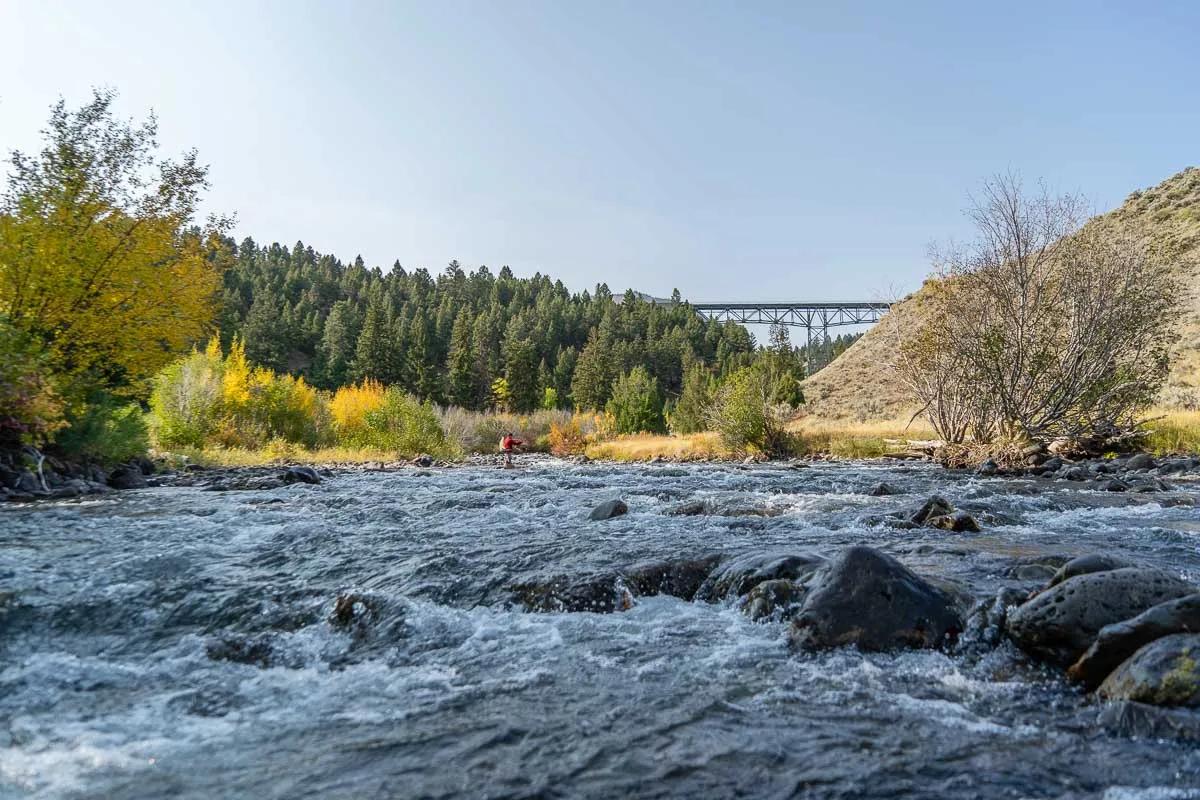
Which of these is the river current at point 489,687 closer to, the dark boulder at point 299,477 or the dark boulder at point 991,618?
the dark boulder at point 991,618

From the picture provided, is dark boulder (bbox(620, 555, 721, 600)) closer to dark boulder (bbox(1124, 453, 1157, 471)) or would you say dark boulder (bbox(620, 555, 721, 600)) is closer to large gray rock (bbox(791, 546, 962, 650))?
large gray rock (bbox(791, 546, 962, 650))

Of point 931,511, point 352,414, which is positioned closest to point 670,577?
point 931,511

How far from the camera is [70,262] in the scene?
13.6 meters

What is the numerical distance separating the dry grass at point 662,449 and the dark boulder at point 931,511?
17.5 metres

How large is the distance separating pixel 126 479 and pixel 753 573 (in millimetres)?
13600

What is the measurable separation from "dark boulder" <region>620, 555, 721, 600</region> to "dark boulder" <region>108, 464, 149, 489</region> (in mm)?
12310

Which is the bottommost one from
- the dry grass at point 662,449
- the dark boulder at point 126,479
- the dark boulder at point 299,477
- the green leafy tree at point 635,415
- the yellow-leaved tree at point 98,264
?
the dry grass at point 662,449

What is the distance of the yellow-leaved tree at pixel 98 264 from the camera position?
13.3m

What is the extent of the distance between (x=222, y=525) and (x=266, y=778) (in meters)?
7.37

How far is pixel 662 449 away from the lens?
1219 inches

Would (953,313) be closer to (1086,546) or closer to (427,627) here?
(1086,546)

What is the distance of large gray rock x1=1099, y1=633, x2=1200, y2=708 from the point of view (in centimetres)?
321

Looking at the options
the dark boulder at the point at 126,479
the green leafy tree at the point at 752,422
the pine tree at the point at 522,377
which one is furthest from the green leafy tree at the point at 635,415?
the dark boulder at the point at 126,479

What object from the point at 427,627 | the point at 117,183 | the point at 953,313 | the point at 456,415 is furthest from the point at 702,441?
the point at 427,627
